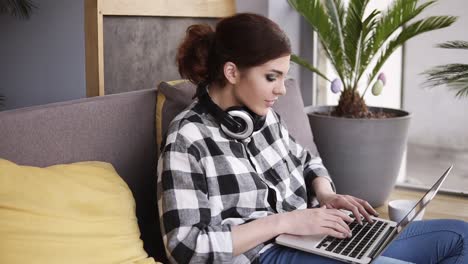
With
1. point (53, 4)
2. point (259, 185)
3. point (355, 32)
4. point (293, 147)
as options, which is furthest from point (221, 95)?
point (53, 4)

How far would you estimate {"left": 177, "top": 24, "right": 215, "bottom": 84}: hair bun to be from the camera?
1.64 meters

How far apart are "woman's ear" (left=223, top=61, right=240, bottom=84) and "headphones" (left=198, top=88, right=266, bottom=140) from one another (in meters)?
0.08

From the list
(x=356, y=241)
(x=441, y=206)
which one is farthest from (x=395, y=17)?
(x=356, y=241)

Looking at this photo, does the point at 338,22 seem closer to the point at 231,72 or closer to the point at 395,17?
the point at 395,17

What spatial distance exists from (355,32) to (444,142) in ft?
3.10

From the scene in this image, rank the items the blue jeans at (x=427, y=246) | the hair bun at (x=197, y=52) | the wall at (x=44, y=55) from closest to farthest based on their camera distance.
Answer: the blue jeans at (x=427, y=246), the hair bun at (x=197, y=52), the wall at (x=44, y=55)

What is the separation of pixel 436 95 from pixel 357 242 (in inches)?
84.8

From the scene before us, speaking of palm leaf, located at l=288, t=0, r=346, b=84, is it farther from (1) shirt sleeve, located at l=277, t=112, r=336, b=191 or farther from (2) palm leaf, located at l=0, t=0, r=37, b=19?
(2) palm leaf, located at l=0, t=0, r=37, b=19

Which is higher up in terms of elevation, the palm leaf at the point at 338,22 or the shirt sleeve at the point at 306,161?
the palm leaf at the point at 338,22

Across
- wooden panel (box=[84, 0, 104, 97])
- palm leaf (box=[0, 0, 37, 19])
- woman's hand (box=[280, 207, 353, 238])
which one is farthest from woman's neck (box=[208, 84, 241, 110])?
palm leaf (box=[0, 0, 37, 19])

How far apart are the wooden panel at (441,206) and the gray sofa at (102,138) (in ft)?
5.15

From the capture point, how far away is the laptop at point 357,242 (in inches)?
54.1

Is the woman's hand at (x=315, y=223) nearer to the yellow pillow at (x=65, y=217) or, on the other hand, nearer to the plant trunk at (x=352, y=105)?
the yellow pillow at (x=65, y=217)

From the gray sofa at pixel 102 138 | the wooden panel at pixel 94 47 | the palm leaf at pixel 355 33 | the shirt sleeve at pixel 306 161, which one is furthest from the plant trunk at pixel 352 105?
the gray sofa at pixel 102 138
